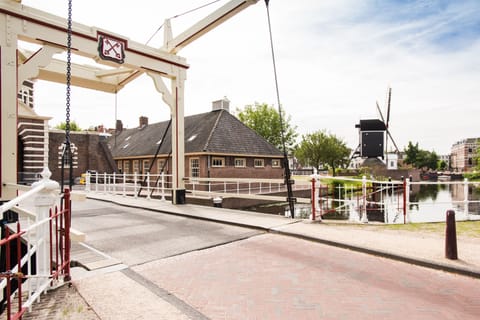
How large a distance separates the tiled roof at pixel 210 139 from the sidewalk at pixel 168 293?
1604 centimetres

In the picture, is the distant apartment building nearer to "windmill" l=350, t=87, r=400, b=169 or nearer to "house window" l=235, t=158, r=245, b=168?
"windmill" l=350, t=87, r=400, b=169

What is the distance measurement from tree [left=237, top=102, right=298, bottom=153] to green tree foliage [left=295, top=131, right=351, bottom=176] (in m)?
2.46

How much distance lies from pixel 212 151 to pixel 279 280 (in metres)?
19.0

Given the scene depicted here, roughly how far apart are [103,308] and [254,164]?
24461 mm

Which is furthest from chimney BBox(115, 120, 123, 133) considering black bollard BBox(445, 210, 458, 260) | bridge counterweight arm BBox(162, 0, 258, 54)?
black bollard BBox(445, 210, 458, 260)

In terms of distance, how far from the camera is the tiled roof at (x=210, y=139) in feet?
79.8

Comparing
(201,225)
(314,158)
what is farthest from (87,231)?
(314,158)

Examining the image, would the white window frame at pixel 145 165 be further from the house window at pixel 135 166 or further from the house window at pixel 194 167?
the house window at pixel 194 167

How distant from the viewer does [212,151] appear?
2291cm

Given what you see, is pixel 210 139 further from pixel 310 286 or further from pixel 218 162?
pixel 310 286

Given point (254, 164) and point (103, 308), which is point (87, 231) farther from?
point (254, 164)

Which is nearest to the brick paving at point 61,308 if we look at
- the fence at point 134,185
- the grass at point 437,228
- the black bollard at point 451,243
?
the black bollard at point 451,243

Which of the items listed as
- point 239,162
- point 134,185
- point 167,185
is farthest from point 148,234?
point 239,162

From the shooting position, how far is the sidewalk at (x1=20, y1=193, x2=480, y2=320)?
331cm
